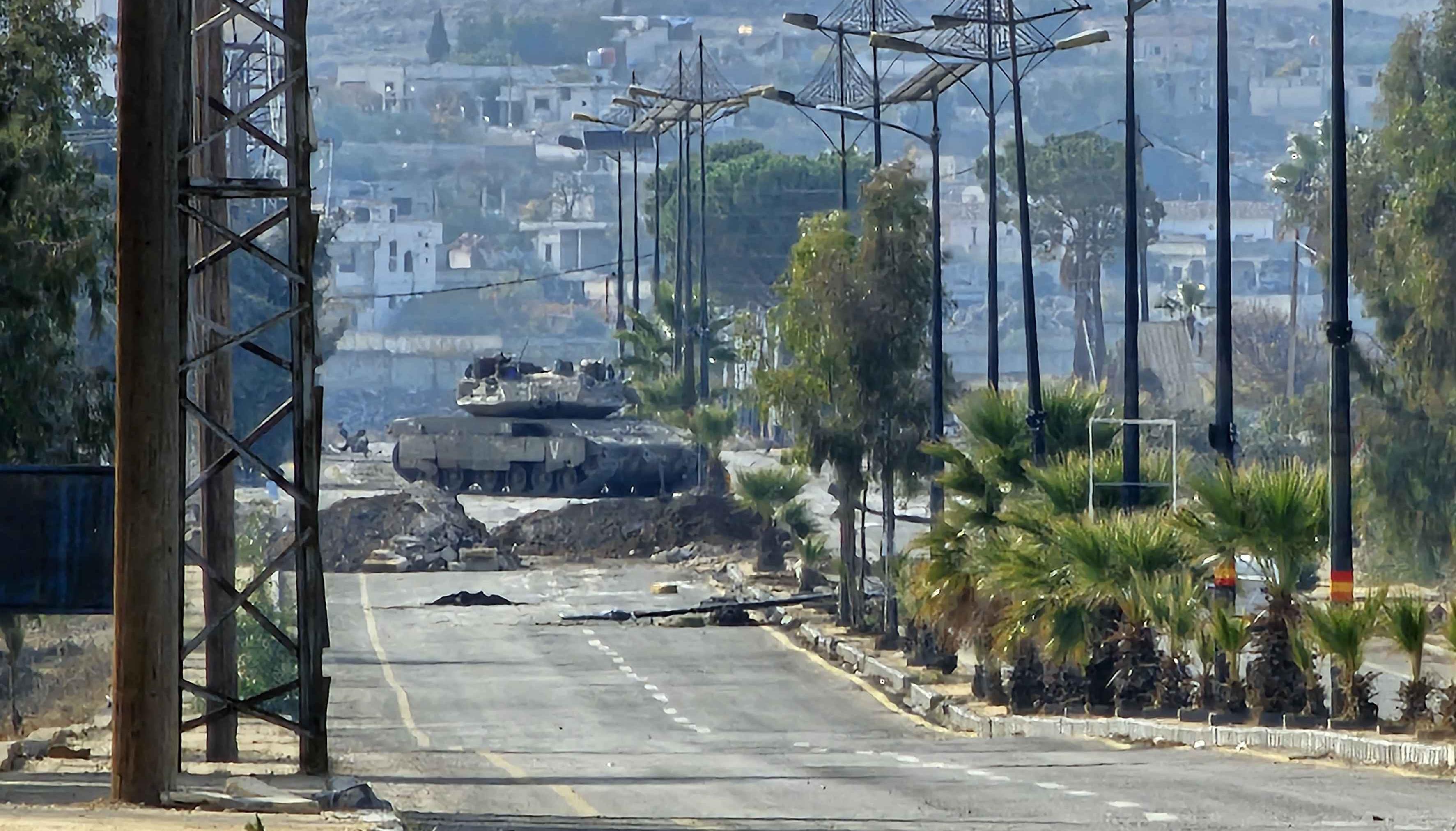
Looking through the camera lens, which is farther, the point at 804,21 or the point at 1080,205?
the point at 1080,205

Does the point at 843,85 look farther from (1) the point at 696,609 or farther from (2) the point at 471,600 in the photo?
(2) the point at 471,600

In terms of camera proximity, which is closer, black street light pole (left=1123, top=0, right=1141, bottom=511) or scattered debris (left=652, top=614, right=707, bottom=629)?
black street light pole (left=1123, top=0, right=1141, bottom=511)

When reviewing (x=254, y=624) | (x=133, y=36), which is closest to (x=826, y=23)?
(x=254, y=624)

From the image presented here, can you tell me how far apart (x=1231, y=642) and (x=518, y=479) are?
155 ft

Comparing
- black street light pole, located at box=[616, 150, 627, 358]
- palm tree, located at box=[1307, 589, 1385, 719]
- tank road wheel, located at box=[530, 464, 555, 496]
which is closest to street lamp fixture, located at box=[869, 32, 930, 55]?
palm tree, located at box=[1307, 589, 1385, 719]

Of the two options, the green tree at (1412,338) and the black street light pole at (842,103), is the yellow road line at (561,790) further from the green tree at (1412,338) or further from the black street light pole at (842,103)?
the green tree at (1412,338)

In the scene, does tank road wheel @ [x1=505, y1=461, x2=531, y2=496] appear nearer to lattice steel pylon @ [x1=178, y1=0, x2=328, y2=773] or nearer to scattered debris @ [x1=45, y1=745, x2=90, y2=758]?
scattered debris @ [x1=45, y1=745, x2=90, y2=758]

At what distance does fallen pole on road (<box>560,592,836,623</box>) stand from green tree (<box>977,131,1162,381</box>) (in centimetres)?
10266

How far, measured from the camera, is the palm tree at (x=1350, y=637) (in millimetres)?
18781

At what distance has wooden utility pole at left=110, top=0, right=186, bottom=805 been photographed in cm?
1367

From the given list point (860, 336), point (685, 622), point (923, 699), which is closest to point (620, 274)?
point (685, 622)

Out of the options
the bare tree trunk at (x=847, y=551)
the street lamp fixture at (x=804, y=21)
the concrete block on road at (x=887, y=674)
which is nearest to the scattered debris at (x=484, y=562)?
the bare tree trunk at (x=847, y=551)

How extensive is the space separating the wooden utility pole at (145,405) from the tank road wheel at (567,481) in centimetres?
5126

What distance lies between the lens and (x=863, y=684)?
30.7m
